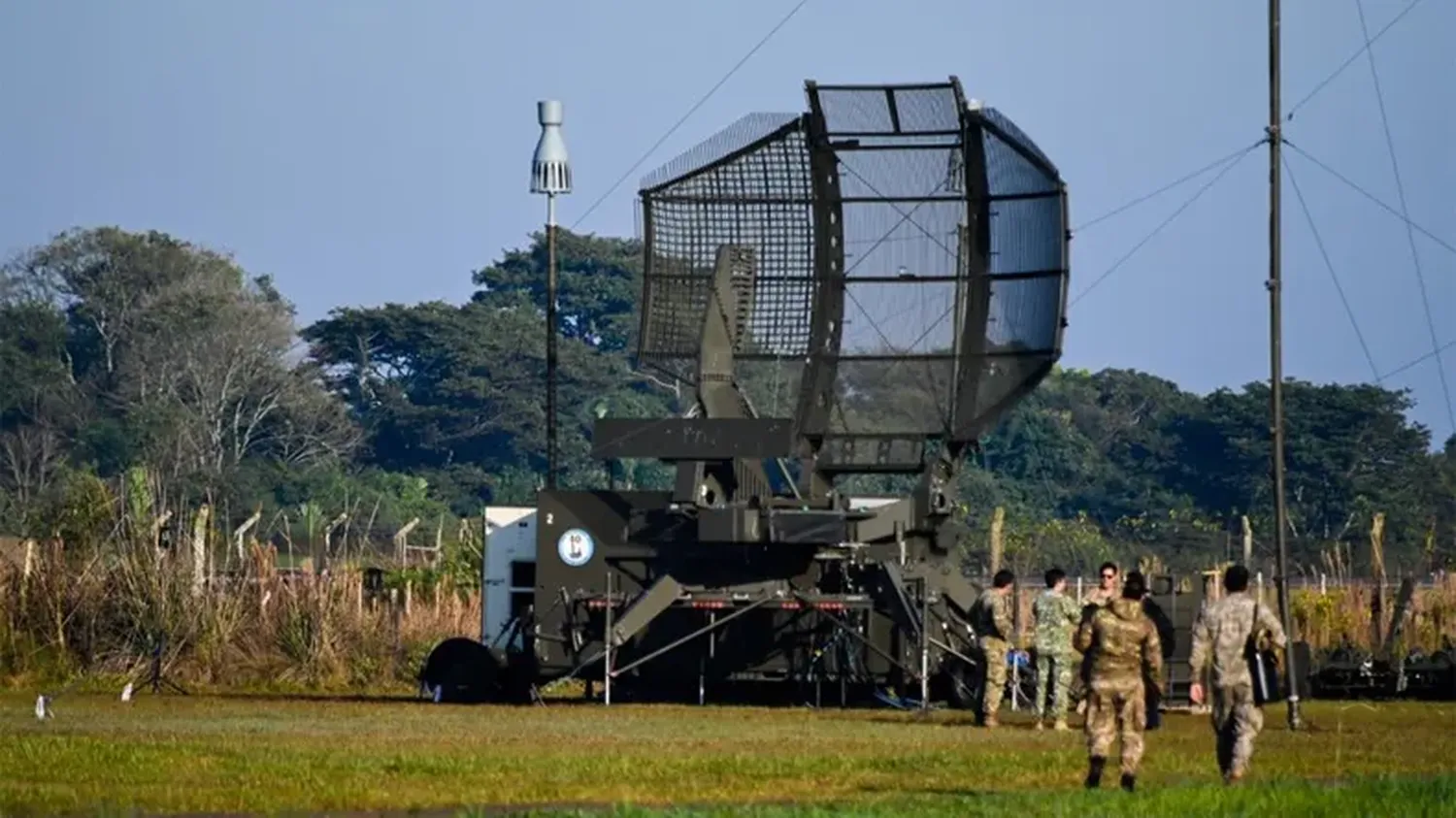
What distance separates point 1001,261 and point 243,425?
224 feet

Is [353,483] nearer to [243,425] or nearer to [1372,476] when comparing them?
[243,425]

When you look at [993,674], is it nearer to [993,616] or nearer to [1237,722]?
[993,616]

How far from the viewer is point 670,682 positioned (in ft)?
129

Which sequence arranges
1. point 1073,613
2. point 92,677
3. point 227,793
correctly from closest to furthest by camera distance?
point 227,793, point 1073,613, point 92,677

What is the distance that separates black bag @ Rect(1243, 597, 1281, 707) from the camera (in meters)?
25.0

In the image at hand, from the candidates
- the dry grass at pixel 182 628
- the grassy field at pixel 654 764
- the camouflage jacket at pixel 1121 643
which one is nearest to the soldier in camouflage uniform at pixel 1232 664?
the grassy field at pixel 654 764

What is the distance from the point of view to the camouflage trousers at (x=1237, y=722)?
24922mm

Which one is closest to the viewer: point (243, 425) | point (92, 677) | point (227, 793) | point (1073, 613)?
point (227, 793)

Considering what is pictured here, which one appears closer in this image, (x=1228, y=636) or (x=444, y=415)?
(x=1228, y=636)

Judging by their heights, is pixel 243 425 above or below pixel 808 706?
above

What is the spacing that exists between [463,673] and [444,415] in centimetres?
7034

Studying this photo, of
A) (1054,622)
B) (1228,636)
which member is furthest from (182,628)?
(1228,636)

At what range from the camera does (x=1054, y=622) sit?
111 feet

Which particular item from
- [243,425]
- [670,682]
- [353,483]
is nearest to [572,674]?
[670,682]
